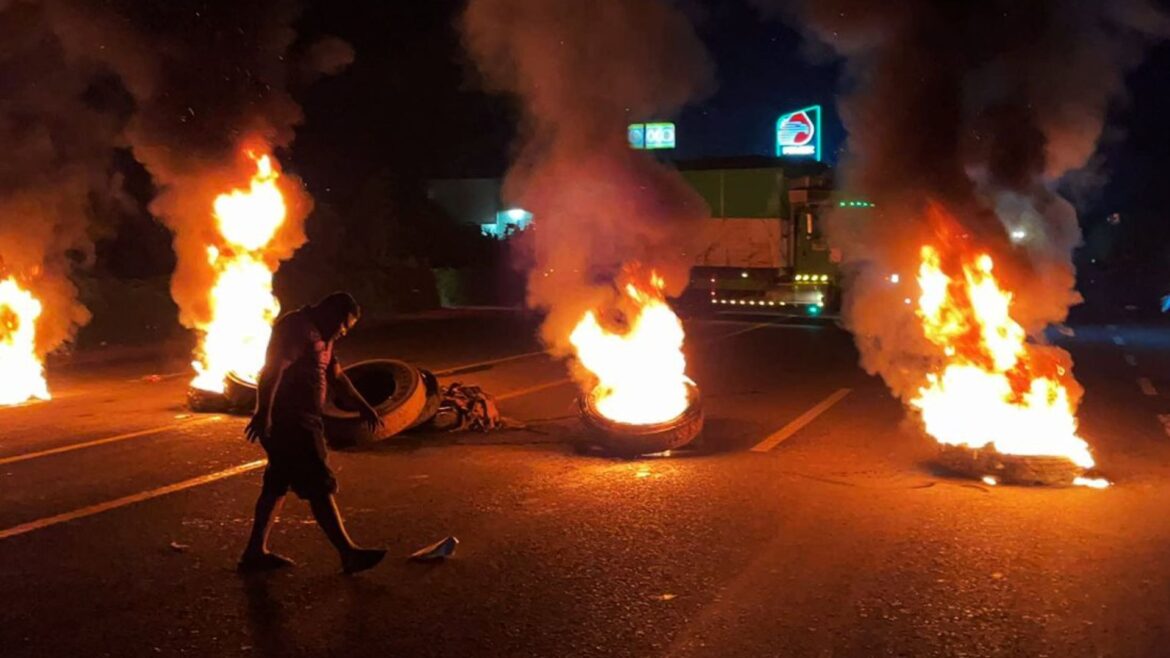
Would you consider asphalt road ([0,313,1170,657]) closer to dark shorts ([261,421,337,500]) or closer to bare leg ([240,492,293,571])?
bare leg ([240,492,293,571])

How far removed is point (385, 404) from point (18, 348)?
19.9 ft

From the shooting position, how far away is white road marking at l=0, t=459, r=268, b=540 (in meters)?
6.86

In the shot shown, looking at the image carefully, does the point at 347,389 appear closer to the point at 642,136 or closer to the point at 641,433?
the point at 641,433

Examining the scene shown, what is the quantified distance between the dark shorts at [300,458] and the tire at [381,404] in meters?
2.88

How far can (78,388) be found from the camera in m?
13.9

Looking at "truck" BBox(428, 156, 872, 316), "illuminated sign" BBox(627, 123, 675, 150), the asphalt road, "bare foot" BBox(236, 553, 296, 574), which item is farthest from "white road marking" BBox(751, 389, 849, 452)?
"truck" BBox(428, 156, 872, 316)

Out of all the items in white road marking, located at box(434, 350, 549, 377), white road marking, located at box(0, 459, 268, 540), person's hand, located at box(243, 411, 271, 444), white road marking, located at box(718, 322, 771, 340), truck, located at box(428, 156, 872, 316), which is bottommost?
white road marking, located at box(0, 459, 268, 540)

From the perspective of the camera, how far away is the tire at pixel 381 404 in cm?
955

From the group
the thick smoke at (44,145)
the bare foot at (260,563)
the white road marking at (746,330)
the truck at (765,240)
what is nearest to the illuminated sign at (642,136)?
the bare foot at (260,563)

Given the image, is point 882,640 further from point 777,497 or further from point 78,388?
point 78,388

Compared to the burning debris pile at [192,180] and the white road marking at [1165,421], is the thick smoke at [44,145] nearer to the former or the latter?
the burning debris pile at [192,180]

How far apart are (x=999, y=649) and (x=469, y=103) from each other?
35689 millimetres

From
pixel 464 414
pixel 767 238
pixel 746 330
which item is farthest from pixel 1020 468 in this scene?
pixel 767 238

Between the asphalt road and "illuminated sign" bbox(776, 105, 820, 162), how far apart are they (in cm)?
3161
